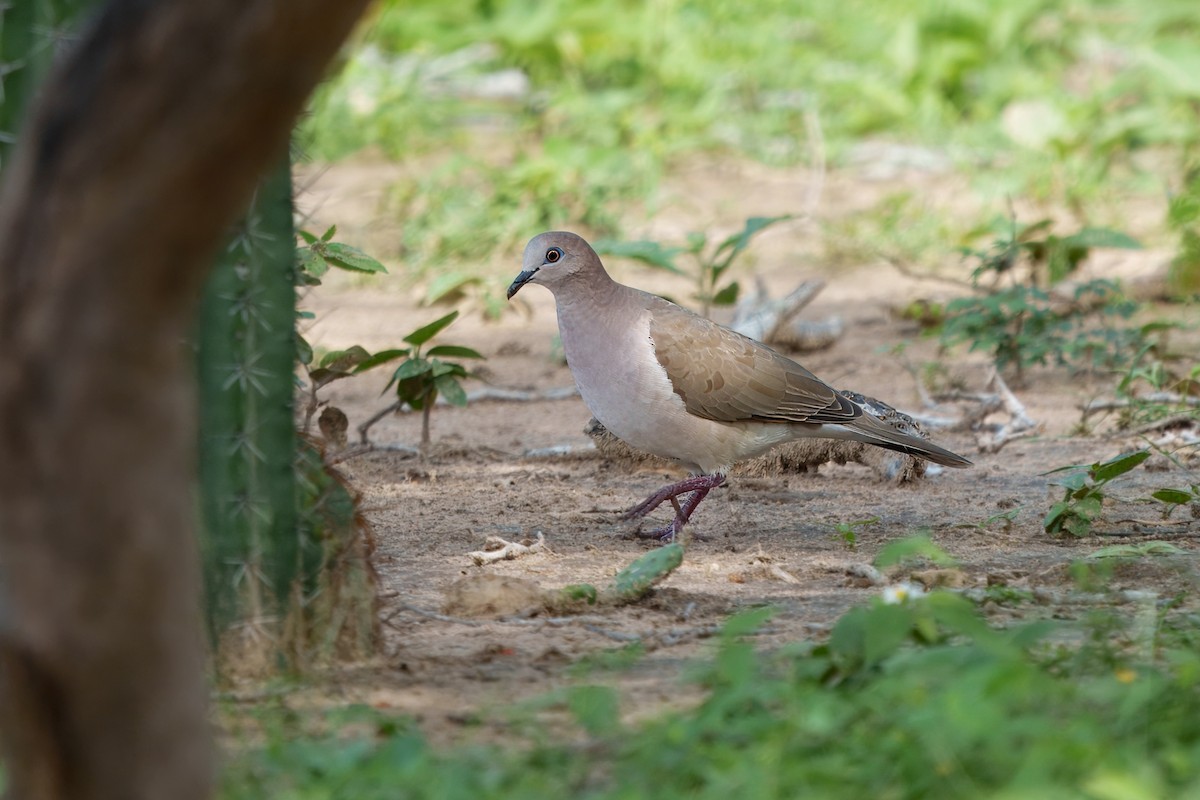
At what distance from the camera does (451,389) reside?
5551 mm

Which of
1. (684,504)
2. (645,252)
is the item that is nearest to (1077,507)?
(684,504)

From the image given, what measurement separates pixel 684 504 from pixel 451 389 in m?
1.01

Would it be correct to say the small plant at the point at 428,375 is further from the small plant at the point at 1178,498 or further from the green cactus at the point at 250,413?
the small plant at the point at 1178,498

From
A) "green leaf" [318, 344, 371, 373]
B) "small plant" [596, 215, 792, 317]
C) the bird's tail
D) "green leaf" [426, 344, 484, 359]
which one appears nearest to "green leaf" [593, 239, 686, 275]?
"small plant" [596, 215, 792, 317]

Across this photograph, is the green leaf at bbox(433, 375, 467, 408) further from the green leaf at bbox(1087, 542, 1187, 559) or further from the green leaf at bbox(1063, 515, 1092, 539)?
the green leaf at bbox(1087, 542, 1187, 559)

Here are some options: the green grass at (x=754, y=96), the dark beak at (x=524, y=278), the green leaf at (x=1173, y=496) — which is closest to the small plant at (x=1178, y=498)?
the green leaf at (x=1173, y=496)

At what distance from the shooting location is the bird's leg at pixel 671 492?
16.9 feet

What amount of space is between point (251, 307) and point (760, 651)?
56.6 inches

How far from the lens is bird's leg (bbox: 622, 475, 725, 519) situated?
515 cm

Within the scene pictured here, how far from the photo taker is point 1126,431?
6.17 m

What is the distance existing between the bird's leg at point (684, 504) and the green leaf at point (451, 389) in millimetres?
816

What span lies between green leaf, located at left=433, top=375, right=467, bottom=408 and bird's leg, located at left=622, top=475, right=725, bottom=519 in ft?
2.64

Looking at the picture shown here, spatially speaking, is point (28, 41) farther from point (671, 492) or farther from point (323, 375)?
point (671, 492)

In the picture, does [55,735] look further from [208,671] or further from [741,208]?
[741,208]
